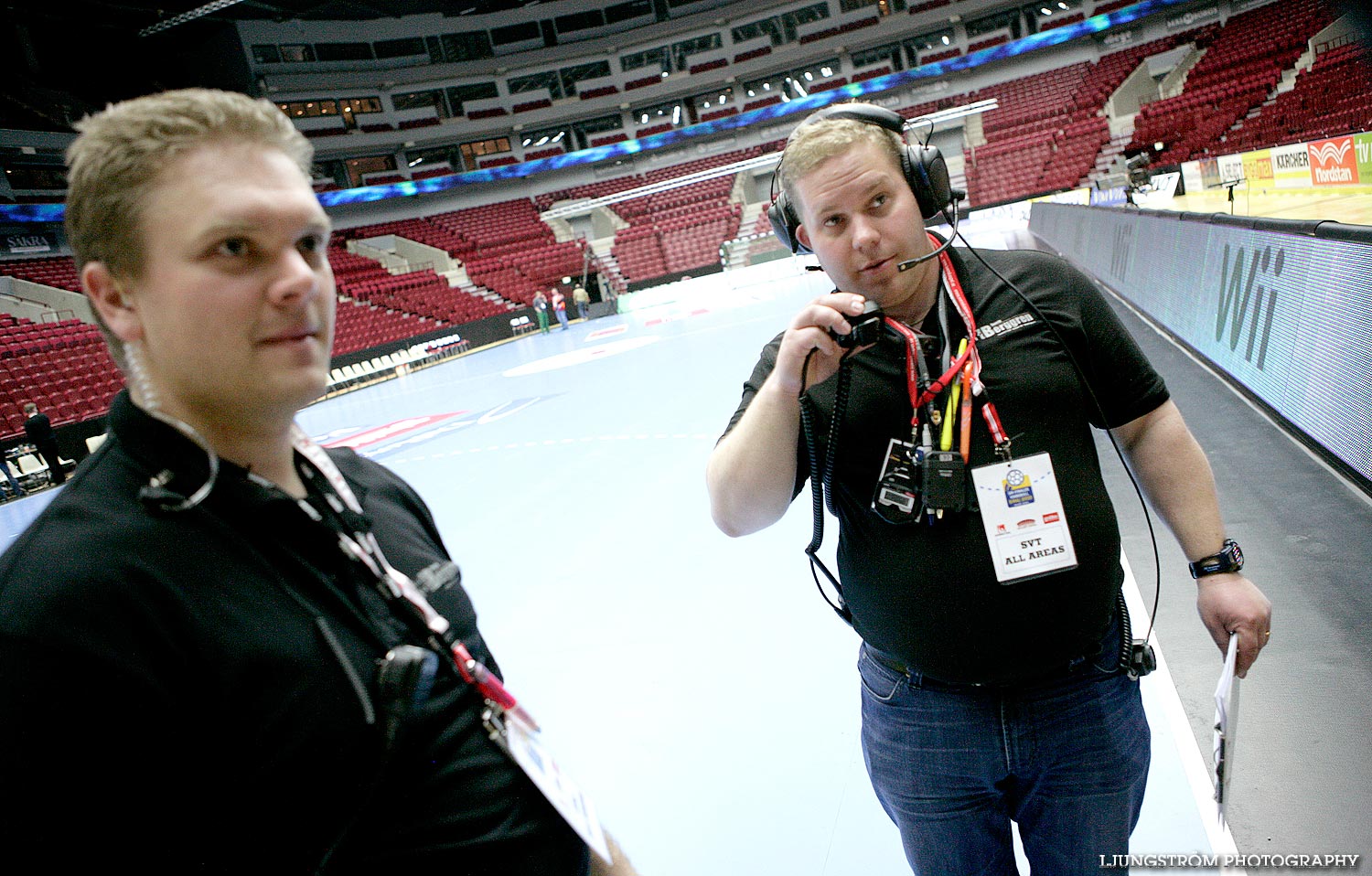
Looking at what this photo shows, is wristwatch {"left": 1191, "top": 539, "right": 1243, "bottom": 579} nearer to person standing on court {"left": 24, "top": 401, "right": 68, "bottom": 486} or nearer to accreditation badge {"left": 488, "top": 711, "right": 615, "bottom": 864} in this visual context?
accreditation badge {"left": 488, "top": 711, "right": 615, "bottom": 864}

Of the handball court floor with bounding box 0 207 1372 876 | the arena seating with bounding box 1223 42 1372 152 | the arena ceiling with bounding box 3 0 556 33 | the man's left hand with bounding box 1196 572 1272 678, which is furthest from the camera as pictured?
the arena ceiling with bounding box 3 0 556 33

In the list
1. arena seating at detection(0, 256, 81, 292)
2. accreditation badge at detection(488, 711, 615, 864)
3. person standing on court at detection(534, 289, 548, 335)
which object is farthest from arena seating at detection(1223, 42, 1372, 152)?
arena seating at detection(0, 256, 81, 292)

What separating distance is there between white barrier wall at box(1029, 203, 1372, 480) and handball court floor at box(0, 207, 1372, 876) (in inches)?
8.1

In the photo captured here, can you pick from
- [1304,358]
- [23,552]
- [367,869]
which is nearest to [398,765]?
[367,869]

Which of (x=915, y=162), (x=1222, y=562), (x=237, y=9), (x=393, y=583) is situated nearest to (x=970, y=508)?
(x=1222, y=562)

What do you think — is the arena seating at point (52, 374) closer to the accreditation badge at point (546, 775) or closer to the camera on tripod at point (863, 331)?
the accreditation badge at point (546, 775)

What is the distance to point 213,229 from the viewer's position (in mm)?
835

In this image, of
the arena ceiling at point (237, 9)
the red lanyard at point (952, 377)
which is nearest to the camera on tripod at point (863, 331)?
the red lanyard at point (952, 377)

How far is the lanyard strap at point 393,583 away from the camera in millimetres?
997

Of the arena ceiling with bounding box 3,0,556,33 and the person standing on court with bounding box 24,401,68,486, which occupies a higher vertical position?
the arena ceiling with bounding box 3,0,556,33

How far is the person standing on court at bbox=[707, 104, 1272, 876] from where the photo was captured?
1.33 meters

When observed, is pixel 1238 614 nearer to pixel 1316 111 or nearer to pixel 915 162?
pixel 915 162

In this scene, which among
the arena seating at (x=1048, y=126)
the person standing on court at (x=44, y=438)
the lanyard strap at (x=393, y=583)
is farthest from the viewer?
A: the arena seating at (x=1048, y=126)

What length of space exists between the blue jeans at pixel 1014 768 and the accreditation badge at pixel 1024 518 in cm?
23
